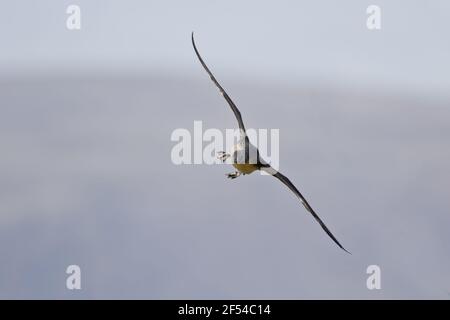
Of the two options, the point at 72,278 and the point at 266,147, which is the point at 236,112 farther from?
the point at 72,278

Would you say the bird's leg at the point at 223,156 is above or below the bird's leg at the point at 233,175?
above

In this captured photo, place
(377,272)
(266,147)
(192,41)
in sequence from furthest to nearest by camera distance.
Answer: (377,272) < (266,147) < (192,41)

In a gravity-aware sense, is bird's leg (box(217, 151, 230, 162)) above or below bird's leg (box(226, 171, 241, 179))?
above

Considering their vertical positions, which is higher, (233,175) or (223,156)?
(223,156)

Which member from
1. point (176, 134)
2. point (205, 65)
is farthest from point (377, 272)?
point (205, 65)

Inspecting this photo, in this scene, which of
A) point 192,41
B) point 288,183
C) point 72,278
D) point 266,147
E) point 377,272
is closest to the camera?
point 192,41

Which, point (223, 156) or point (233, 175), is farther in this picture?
point (223, 156)

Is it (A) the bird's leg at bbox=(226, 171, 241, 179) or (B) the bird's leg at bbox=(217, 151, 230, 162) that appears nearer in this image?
(A) the bird's leg at bbox=(226, 171, 241, 179)

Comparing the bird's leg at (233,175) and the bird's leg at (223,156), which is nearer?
the bird's leg at (233,175)

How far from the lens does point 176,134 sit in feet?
42.8
